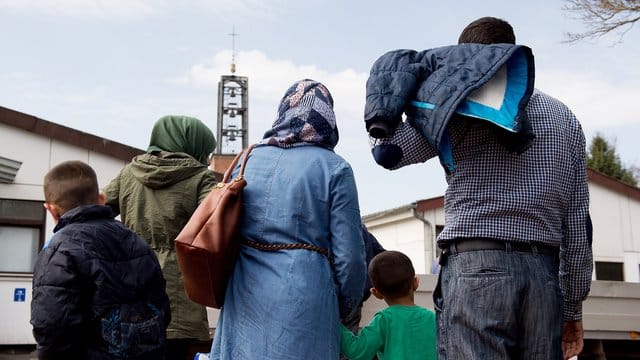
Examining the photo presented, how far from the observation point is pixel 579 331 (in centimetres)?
297

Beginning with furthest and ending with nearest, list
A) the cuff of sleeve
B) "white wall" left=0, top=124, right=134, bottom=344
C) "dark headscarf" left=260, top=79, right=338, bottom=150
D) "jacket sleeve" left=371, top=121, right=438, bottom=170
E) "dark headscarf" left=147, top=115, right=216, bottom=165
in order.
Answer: "white wall" left=0, top=124, right=134, bottom=344
"dark headscarf" left=147, top=115, right=216, bottom=165
"dark headscarf" left=260, top=79, right=338, bottom=150
the cuff of sleeve
"jacket sleeve" left=371, top=121, right=438, bottom=170

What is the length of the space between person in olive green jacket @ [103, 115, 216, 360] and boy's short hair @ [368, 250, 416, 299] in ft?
3.04

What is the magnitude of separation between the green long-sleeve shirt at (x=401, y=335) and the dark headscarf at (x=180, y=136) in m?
1.36

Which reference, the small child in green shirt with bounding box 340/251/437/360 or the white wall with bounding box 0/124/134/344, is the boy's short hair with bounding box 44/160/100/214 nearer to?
the small child in green shirt with bounding box 340/251/437/360

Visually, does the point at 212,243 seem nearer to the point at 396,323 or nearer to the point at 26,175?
the point at 396,323

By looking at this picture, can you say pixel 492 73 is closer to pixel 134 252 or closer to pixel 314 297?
pixel 314 297

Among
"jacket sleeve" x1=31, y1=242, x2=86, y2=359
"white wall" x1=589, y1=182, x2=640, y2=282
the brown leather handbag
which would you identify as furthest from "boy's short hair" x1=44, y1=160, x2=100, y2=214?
Answer: "white wall" x1=589, y1=182, x2=640, y2=282

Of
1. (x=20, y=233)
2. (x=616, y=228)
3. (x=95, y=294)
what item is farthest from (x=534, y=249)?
(x=616, y=228)

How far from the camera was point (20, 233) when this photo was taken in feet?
45.1

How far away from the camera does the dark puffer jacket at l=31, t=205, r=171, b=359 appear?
314 centimetres

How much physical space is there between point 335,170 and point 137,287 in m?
0.99

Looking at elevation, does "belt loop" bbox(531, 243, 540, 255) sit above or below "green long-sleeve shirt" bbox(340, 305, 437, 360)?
above

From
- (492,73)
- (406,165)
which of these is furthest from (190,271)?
(492,73)

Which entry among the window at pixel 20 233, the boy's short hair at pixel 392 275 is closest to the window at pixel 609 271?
the window at pixel 20 233
